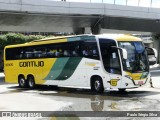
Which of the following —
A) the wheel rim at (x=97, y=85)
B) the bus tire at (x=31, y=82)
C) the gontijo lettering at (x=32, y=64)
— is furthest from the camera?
the bus tire at (x=31, y=82)

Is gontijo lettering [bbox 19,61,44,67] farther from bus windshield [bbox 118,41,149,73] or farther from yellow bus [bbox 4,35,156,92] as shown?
bus windshield [bbox 118,41,149,73]

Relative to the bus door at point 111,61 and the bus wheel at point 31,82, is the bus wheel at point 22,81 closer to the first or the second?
the bus wheel at point 31,82

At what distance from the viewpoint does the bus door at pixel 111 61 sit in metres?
17.4

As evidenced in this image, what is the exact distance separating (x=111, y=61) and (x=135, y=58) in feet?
3.69

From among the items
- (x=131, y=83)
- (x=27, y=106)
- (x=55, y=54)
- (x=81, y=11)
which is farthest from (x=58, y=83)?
(x=81, y=11)

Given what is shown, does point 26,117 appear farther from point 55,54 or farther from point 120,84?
point 55,54

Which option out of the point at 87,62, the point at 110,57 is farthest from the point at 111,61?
the point at 87,62

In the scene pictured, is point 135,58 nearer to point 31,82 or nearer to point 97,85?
point 97,85

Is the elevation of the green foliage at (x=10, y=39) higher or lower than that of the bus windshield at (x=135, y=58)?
higher

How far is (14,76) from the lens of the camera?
2494cm

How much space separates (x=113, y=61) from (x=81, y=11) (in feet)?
59.1

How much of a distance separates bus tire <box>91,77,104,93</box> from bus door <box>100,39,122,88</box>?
670 mm

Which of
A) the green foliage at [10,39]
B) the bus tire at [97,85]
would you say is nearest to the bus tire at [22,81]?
the bus tire at [97,85]

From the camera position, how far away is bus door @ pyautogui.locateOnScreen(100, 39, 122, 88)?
1741cm
